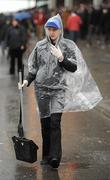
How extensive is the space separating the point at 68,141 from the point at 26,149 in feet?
5.84

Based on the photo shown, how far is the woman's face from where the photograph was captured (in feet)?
25.0

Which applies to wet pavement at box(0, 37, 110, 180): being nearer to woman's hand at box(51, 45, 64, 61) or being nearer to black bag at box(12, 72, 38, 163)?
black bag at box(12, 72, 38, 163)

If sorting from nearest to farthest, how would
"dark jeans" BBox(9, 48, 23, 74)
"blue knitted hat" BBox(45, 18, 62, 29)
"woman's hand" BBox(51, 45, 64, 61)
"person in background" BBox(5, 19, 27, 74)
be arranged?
"woman's hand" BBox(51, 45, 64, 61)
"blue knitted hat" BBox(45, 18, 62, 29)
"person in background" BBox(5, 19, 27, 74)
"dark jeans" BBox(9, 48, 23, 74)

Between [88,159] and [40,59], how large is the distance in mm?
1545

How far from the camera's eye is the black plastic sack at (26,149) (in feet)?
25.2

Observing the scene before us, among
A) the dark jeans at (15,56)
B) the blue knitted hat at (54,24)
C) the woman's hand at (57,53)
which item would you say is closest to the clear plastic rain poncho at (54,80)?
the blue knitted hat at (54,24)

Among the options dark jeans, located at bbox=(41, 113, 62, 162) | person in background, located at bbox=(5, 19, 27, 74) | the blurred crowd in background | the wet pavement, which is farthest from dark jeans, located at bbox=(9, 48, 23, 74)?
dark jeans, located at bbox=(41, 113, 62, 162)

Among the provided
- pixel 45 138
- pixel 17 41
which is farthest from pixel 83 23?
pixel 45 138

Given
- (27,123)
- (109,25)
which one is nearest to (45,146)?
(27,123)

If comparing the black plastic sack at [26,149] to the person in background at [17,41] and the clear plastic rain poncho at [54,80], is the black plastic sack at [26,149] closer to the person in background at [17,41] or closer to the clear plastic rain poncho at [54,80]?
the clear plastic rain poncho at [54,80]

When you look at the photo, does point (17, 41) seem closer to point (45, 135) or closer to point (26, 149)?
point (45, 135)

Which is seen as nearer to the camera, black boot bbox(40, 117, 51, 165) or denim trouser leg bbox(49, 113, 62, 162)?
denim trouser leg bbox(49, 113, 62, 162)

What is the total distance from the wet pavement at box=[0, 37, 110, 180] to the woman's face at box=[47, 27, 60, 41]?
1643 mm

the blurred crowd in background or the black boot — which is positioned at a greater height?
the black boot
